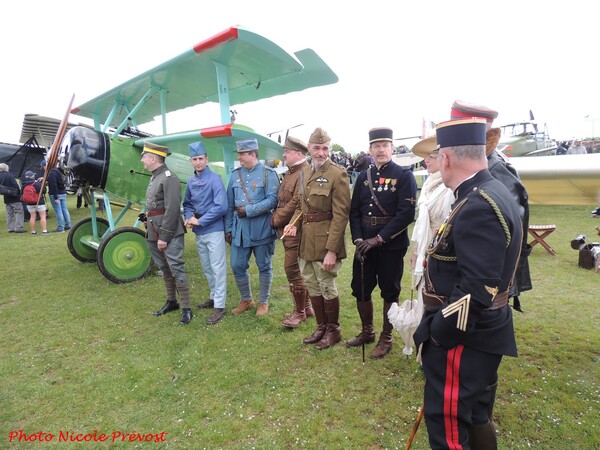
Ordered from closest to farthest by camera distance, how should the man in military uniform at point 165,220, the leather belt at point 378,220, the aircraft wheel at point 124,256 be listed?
the leather belt at point 378,220 < the man in military uniform at point 165,220 < the aircraft wheel at point 124,256

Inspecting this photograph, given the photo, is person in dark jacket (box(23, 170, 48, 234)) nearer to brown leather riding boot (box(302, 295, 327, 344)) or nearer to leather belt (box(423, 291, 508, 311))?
brown leather riding boot (box(302, 295, 327, 344))

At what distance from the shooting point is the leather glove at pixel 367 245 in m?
3.00

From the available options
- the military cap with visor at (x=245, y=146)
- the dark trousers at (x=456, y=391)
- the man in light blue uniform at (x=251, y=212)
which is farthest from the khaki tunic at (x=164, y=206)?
the dark trousers at (x=456, y=391)

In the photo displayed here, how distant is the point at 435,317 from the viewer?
1496mm

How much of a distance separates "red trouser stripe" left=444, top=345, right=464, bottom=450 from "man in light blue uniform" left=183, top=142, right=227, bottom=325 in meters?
3.09

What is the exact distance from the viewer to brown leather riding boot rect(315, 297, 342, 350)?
3.42 metres

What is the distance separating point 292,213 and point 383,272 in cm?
118

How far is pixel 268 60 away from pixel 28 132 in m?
12.6

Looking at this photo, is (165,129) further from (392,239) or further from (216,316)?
(392,239)

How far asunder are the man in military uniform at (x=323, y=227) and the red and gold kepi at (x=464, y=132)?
1.68m

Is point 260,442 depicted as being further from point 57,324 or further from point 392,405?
point 57,324

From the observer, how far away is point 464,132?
4.87 feet

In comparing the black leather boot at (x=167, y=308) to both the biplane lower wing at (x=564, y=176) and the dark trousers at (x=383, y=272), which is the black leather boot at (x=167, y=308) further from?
the biplane lower wing at (x=564, y=176)

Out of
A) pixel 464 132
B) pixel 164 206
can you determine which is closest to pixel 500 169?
pixel 464 132
